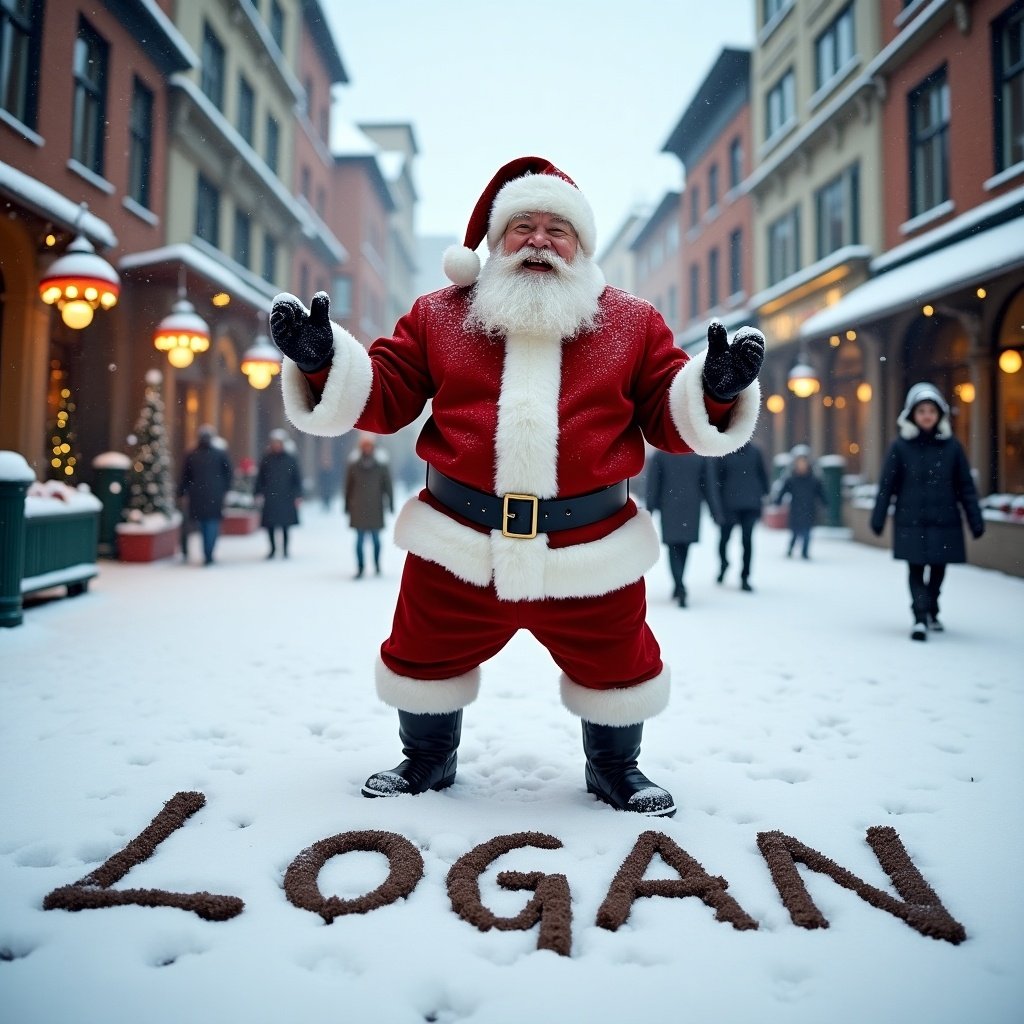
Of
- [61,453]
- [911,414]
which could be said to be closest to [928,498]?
[911,414]

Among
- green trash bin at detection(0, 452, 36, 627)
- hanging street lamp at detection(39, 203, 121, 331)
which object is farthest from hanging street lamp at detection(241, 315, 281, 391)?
green trash bin at detection(0, 452, 36, 627)

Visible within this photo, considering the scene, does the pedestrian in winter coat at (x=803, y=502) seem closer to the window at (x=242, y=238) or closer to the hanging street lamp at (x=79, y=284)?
Result: the hanging street lamp at (x=79, y=284)

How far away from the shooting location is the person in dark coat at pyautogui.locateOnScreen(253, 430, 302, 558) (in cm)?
1070

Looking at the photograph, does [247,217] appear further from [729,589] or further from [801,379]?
[729,589]

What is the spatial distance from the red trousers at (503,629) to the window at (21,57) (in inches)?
356

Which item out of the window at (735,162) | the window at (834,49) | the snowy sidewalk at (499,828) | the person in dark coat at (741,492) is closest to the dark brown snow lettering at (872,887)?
the snowy sidewalk at (499,828)

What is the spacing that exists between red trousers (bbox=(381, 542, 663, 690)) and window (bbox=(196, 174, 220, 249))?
14289 mm

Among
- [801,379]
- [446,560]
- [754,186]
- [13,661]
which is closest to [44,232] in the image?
[13,661]

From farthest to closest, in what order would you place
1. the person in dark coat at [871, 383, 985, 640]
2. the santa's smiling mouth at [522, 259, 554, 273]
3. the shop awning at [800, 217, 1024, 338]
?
the shop awning at [800, 217, 1024, 338] → the person in dark coat at [871, 383, 985, 640] → the santa's smiling mouth at [522, 259, 554, 273]

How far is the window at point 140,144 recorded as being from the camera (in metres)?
11.7

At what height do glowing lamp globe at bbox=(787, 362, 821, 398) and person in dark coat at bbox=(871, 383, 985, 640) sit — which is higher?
glowing lamp globe at bbox=(787, 362, 821, 398)

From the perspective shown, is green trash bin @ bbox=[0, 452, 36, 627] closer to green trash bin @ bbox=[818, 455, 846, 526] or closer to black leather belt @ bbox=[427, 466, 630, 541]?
black leather belt @ bbox=[427, 466, 630, 541]

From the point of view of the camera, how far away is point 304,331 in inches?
90.0

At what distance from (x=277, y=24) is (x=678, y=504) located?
59.1ft
